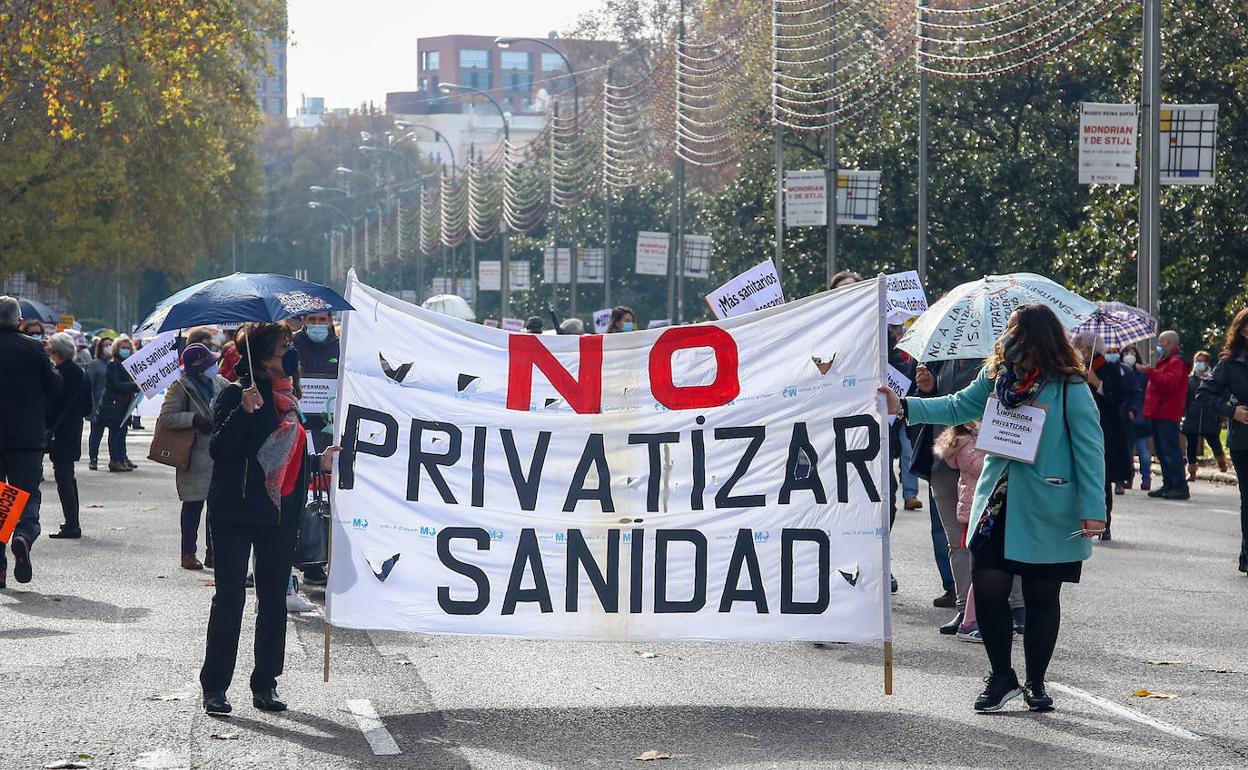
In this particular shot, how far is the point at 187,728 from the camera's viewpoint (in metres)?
7.90

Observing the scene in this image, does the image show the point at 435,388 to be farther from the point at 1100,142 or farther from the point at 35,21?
the point at 35,21

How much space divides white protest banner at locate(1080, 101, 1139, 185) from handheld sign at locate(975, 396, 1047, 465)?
55.9 ft

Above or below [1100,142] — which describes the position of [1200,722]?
below

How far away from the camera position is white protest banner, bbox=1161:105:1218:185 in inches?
979

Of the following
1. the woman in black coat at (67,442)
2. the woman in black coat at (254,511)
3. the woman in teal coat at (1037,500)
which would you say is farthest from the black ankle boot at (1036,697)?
the woman in black coat at (67,442)

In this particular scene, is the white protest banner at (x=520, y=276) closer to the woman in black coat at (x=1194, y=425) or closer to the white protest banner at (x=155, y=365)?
the woman in black coat at (x=1194, y=425)

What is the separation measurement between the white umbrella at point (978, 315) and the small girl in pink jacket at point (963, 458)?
0.66 m

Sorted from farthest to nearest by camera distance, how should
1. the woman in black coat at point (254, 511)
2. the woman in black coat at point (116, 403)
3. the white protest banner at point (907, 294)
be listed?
1. the woman in black coat at point (116, 403)
2. the white protest banner at point (907, 294)
3. the woman in black coat at point (254, 511)

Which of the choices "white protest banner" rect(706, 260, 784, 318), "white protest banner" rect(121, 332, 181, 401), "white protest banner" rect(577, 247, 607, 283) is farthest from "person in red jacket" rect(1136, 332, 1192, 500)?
"white protest banner" rect(577, 247, 607, 283)

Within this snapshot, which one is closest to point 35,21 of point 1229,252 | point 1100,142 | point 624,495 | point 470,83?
point 1100,142

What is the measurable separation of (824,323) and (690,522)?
105cm

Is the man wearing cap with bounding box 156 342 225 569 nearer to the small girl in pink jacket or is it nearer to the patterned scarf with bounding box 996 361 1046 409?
the small girl in pink jacket

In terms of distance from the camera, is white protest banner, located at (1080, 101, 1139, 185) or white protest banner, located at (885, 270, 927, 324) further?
white protest banner, located at (1080, 101, 1139, 185)

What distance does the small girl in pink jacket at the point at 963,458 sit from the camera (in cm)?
1002
